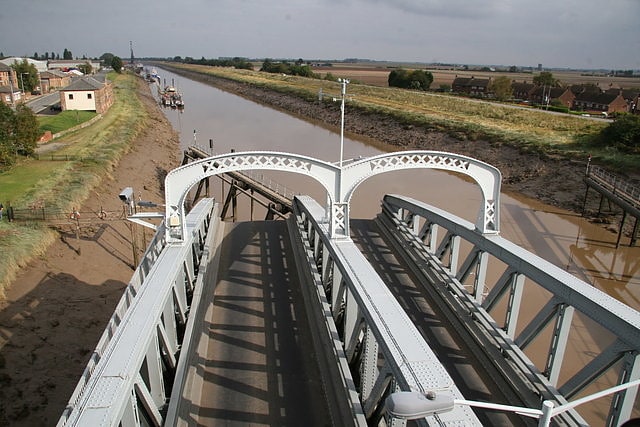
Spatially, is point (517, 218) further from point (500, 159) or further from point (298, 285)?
point (298, 285)

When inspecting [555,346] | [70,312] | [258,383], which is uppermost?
[555,346]

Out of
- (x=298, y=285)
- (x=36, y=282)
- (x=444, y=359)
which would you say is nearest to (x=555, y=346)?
(x=444, y=359)

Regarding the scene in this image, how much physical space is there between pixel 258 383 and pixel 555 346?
5579 millimetres

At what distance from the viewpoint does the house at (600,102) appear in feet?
222

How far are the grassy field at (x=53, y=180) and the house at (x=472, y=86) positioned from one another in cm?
6868

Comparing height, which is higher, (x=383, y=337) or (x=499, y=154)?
(x=383, y=337)

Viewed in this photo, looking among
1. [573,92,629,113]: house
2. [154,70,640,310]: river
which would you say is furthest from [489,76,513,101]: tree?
[154,70,640,310]: river

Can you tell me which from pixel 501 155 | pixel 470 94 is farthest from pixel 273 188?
pixel 470 94

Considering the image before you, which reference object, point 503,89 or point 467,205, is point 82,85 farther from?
point 503,89

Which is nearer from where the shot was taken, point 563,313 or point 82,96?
point 563,313

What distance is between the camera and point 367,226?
1919 cm

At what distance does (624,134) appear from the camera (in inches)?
1345

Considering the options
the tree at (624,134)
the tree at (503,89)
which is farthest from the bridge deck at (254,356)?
the tree at (503,89)

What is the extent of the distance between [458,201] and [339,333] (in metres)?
21.7
